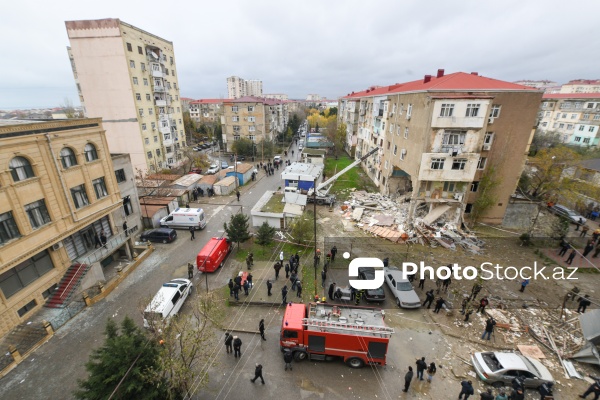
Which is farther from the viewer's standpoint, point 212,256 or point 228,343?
point 212,256

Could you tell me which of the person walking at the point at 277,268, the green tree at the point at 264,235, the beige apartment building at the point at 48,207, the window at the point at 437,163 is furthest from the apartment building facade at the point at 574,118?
the beige apartment building at the point at 48,207

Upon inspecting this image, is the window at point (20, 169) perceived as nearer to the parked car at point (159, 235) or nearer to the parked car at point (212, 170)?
the parked car at point (159, 235)

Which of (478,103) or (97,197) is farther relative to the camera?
(478,103)

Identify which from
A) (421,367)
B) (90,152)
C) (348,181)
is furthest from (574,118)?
(90,152)

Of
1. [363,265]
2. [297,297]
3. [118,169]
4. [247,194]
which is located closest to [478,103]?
[363,265]

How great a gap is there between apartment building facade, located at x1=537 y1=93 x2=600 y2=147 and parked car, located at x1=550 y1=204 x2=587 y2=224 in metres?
23.9

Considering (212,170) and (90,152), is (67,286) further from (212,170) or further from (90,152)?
(212,170)

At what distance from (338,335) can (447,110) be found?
2018 centimetres

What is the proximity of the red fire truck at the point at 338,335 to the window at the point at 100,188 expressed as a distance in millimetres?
15647

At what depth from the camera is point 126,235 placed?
20.0m

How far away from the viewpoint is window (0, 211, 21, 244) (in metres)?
12.8

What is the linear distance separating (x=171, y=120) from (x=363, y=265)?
42.0 meters

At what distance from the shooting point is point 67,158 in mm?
15898

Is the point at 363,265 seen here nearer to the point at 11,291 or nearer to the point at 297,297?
the point at 297,297
